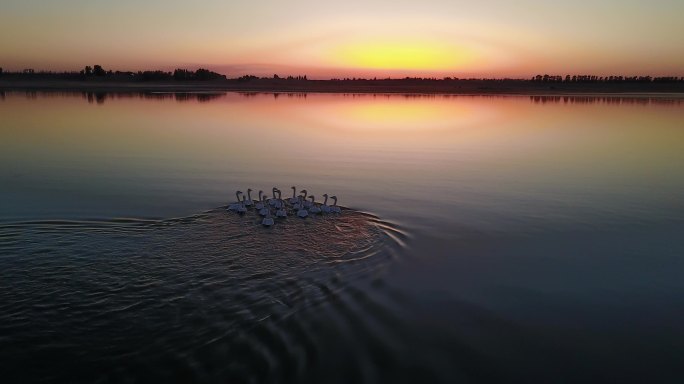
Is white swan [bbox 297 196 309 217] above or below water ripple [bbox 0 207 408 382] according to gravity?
above

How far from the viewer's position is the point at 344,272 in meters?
8.46

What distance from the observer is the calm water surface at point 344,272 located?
234 inches

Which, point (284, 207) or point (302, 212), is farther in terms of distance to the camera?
point (284, 207)

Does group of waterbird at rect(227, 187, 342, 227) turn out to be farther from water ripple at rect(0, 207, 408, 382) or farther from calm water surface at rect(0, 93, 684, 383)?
water ripple at rect(0, 207, 408, 382)

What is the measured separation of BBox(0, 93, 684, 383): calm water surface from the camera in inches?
234

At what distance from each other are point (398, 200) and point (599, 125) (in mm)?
25337

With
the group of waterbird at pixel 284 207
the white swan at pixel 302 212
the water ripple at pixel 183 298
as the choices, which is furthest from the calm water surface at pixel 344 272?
the group of waterbird at pixel 284 207

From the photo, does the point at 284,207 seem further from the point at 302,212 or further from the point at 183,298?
the point at 183,298

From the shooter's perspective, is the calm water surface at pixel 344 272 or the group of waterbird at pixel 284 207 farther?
the group of waterbird at pixel 284 207

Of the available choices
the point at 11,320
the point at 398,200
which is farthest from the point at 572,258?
the point at 11,320

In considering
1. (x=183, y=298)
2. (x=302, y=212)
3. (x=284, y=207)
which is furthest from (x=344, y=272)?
(x=284, y=207)

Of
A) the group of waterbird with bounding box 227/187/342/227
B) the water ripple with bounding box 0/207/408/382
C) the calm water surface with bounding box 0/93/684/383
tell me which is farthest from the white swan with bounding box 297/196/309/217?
the water ripple with bounding box 0/207/408/382

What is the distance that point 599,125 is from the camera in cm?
3278

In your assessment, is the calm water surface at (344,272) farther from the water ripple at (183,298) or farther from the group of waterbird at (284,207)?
the group of waterbird at (284,207)
